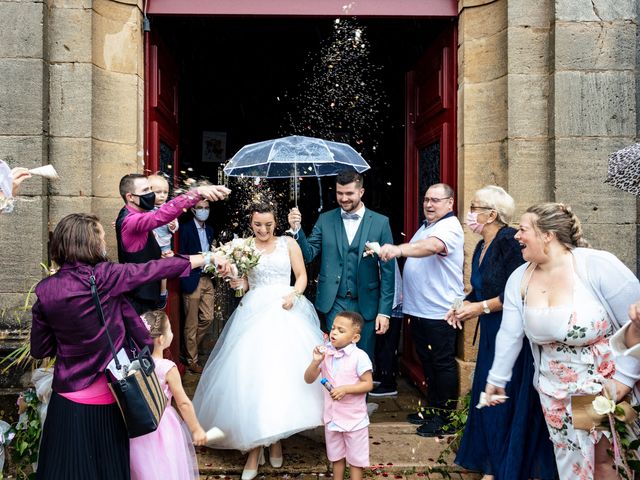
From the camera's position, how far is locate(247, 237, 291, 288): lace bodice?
16.4ft

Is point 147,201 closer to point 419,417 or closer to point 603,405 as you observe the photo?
point 419,417

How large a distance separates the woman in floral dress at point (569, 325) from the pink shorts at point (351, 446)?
0.96 metres

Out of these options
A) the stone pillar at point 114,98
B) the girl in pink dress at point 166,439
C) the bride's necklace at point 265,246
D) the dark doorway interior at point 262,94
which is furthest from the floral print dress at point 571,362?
the dark doorway interior at point 262,94

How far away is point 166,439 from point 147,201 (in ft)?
5.36

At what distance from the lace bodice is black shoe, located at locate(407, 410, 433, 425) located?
5.21 feet

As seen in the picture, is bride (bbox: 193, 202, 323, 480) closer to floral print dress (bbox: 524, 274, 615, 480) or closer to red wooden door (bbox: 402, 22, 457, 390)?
floral print dress (bbox: 524, 274, 615, 480)

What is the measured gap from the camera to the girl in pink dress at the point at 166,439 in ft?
11.3

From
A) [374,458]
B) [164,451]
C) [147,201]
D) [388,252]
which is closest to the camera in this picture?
[164,451]

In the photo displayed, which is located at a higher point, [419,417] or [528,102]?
[528,102]

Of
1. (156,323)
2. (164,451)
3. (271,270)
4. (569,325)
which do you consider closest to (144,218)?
(156,323)

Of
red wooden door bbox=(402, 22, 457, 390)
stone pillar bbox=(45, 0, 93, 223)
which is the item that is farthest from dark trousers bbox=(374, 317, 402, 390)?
stone pillar bbox=(45, 0, 93, 223)

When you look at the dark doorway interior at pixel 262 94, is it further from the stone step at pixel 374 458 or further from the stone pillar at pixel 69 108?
the stone step at pixel 374 458

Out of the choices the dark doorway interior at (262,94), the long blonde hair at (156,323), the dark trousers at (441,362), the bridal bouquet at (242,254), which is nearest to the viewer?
the long blonde hair at (156,323)

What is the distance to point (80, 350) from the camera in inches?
122
